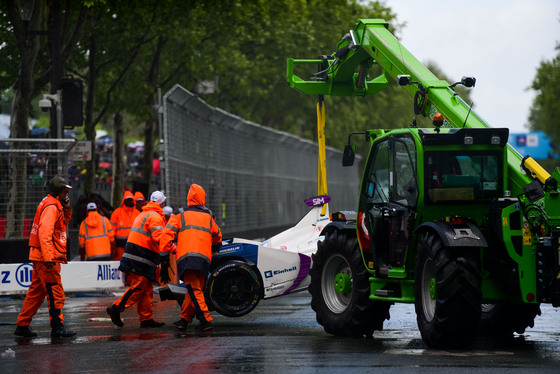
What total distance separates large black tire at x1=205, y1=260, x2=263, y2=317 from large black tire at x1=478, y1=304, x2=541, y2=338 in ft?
9.89

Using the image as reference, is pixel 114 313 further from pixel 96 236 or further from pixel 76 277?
pixel 96 236

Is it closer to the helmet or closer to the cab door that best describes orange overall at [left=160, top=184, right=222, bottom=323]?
the helmet

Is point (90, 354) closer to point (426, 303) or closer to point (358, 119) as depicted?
point (426, 303)

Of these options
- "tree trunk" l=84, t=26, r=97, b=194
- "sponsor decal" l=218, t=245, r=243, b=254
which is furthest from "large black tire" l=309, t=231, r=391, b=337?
"tree trunk" l=84, t=26, r=97, b=194

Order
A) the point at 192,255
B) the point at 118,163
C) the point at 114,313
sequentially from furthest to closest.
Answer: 1. the point at 118,163
2. the point at 114,313
3. the point at 192,255

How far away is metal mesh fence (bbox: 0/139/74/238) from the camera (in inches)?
886

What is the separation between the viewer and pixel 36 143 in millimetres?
23328

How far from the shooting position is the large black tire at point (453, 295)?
37.8ft

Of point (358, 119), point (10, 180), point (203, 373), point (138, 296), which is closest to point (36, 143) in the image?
point (10, 180)

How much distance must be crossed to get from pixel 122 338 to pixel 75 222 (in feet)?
41.7

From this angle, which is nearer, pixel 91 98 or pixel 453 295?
pixel 453 295

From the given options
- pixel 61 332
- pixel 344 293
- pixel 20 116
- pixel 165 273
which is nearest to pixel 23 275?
pixel 165 273

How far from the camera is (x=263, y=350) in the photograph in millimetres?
11844

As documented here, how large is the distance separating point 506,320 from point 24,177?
464 inches
